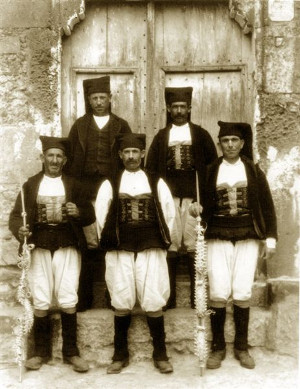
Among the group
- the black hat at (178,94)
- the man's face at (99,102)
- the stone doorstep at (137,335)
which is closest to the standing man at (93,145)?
the man's face at (99,102)

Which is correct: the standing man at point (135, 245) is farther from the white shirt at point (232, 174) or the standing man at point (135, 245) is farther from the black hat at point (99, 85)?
the black hat at point (99, 85)

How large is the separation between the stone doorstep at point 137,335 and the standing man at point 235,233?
26 centimetres

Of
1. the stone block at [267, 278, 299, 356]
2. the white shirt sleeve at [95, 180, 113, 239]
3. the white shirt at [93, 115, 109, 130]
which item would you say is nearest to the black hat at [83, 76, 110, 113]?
the white shirt at [93, 115, 109, 130]

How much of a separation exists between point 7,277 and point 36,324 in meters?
0.85

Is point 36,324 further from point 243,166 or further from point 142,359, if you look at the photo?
point 243,166

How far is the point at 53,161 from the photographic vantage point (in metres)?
4.89

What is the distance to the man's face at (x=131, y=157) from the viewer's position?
4781 mm

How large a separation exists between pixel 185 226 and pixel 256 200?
2.26ft

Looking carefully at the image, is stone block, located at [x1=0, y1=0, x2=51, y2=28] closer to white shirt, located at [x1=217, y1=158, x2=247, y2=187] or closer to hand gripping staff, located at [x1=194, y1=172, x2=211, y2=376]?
white shirt, located at [x1=217, y1=158, x2=247, y2=187]

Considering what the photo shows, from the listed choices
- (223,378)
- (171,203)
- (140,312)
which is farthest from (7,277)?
(223,378)

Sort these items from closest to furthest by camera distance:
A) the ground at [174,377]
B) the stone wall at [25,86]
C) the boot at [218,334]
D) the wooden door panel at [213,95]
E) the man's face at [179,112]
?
1. the ground at [174,377]
2. the boot at [218,334]
3. the man's face at [179,112]
4. the stone wall at [25,86]
5. the wooden door panel at [213,95]

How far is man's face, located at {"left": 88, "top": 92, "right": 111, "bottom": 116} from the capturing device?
529cm

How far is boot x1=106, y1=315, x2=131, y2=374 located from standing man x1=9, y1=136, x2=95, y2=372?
0.23m

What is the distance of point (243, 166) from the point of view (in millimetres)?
4867
